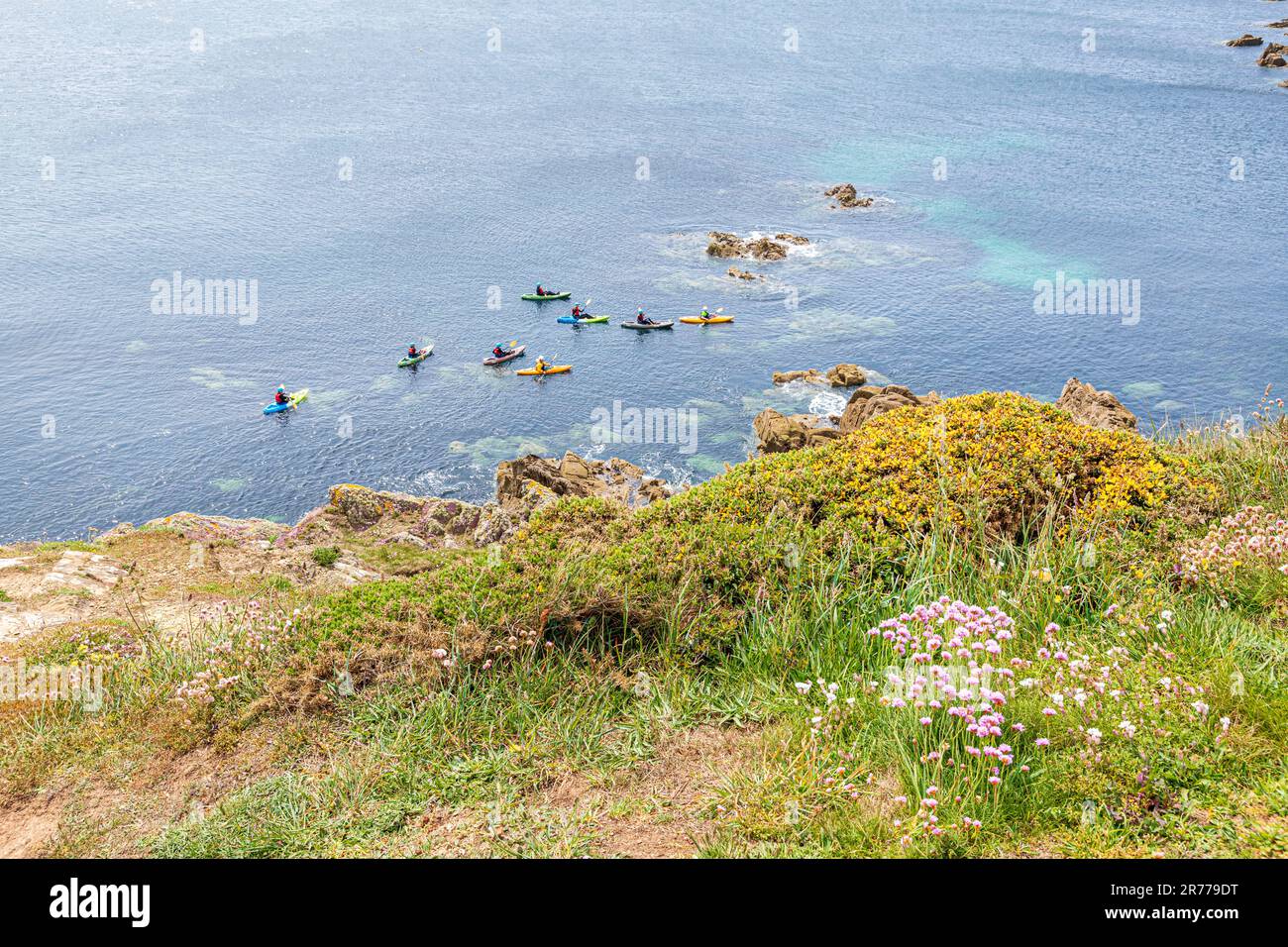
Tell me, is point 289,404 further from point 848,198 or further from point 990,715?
point 848,198

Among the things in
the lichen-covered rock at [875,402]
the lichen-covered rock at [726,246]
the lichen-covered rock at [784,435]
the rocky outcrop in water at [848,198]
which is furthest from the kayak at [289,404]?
the rocky outcrop in water at [848,198]

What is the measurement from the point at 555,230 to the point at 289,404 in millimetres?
35608

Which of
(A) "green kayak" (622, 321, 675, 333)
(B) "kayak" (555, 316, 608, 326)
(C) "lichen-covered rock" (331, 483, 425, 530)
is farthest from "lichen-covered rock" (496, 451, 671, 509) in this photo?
(B) "kayak" (555, 316, 608, 326)

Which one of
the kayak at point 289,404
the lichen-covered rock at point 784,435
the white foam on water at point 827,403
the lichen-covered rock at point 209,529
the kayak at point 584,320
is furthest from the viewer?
the kayak at point 584,320

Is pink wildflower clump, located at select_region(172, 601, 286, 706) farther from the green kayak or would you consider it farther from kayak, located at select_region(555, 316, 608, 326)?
kayak, located at select_region(555, 316, 608, 326)

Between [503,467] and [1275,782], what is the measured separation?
117ft

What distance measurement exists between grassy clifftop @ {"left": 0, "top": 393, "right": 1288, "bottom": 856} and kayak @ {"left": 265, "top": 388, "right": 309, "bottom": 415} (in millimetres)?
43753

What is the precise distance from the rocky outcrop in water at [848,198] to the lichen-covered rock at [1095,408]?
4709cm

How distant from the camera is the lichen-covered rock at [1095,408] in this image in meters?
39.0

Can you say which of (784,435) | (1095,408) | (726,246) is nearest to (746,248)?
(726,246)

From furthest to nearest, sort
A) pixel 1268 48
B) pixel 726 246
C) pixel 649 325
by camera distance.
A: pixel 1268 48
pixel 726 246
pixel 649 325

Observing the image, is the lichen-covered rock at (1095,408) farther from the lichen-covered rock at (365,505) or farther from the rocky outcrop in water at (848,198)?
the rocky outcrop in water at (848,198)

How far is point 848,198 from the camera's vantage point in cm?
8812
